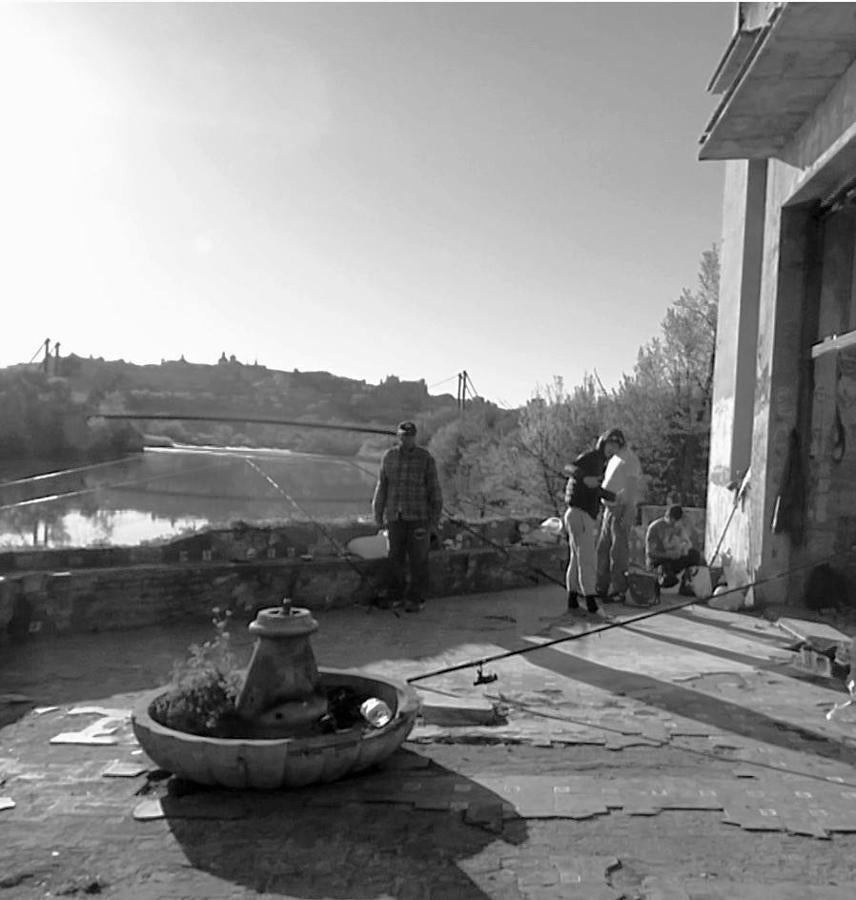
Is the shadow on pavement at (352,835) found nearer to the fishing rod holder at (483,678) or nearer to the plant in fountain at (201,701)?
the plant in fountain at (201,701)

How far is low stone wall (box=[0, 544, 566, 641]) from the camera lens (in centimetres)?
623

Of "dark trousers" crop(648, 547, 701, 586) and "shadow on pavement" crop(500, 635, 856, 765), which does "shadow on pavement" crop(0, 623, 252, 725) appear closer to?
"shadow on pavement" crop(500, 635, 856, 765)

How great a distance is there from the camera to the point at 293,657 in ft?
12.7

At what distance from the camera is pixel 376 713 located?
378 cm

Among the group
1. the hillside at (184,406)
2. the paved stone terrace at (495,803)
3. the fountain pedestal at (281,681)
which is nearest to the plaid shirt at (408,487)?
the paved stone terrace at (495,803)

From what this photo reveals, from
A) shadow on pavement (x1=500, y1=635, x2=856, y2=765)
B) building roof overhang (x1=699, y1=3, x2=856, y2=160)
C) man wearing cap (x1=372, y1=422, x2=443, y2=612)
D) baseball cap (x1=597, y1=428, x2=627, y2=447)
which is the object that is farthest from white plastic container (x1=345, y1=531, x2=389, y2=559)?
building roof overhang (x1=699, y1=3, x2=856, y2=160)

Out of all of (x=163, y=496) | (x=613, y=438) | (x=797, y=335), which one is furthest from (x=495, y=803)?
(x=163, y=496)

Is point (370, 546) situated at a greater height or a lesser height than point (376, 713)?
greater

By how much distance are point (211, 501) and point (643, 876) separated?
85.5 feet

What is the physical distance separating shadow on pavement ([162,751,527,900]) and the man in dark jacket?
3.87m

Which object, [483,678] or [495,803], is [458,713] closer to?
[483,678]

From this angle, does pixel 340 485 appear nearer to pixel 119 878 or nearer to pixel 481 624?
pixel 481 624

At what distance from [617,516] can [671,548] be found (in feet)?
5.03

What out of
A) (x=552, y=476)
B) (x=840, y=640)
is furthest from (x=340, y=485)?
(x=840, y=640)
